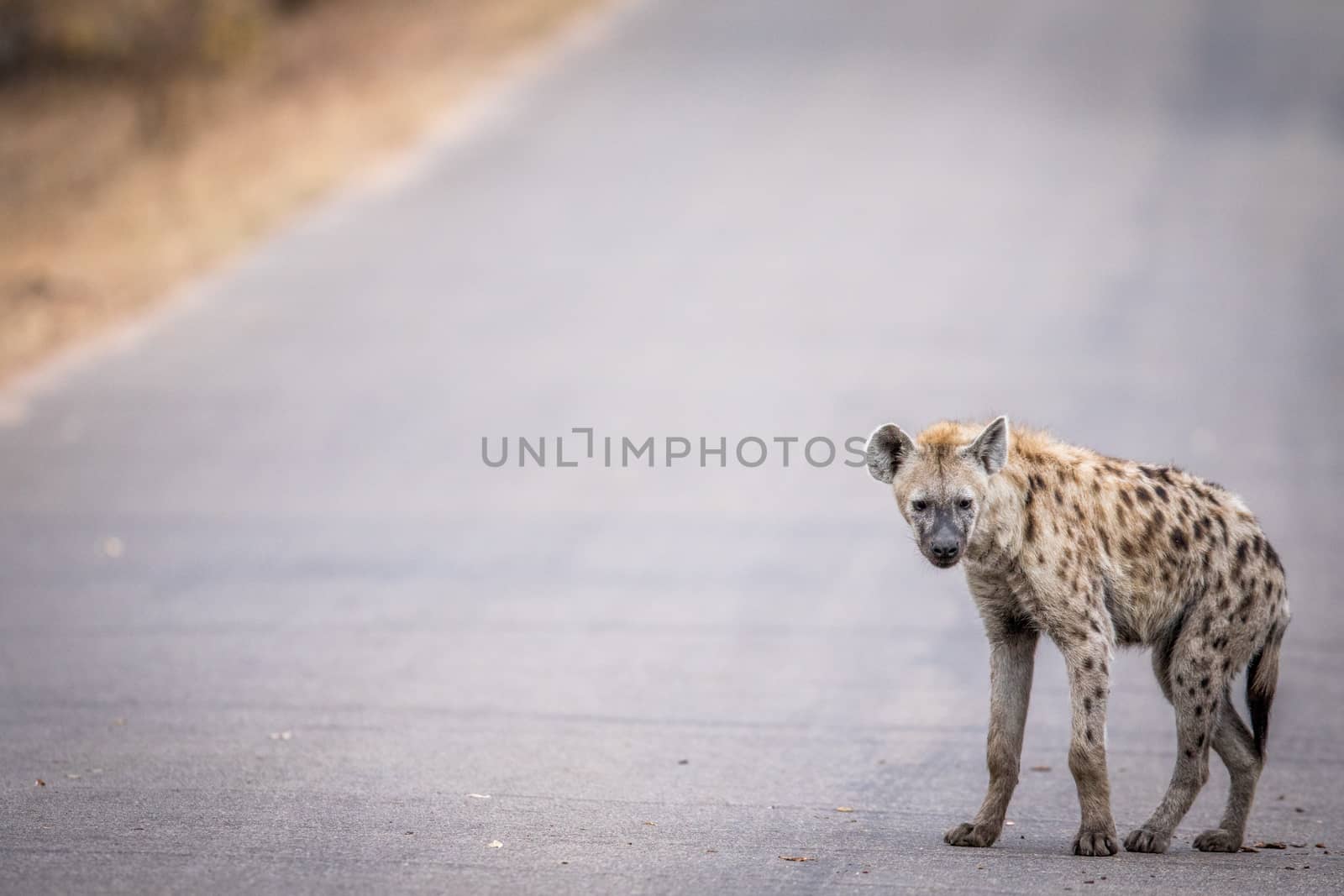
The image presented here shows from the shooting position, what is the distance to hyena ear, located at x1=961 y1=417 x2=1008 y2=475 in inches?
244

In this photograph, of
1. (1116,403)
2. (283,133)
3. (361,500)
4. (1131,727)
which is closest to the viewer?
(1131,727)

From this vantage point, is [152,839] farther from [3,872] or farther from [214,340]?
[214,340]

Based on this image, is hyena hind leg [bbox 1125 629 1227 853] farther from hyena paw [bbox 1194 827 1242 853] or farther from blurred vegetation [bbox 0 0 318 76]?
blurred vegetation [bbox 0 0 318 76]

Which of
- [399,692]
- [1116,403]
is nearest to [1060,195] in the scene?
[1116,403]

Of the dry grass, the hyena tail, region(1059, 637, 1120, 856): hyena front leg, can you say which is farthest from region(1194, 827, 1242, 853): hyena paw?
the dry grass

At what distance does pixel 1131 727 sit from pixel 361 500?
22.1 ft

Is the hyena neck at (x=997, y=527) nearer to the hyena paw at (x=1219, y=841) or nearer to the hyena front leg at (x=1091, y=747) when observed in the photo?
the hyena front leg at (x=1091, y=747)

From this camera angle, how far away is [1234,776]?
6.40m

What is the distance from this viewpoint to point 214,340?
16.3m

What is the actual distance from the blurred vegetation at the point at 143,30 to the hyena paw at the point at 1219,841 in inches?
809

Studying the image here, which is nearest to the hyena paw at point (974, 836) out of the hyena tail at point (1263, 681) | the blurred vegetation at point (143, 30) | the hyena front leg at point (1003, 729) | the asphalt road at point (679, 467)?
the hyena front leg at point (1003, 729)

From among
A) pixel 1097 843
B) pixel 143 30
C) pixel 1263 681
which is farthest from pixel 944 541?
pixel 143 30

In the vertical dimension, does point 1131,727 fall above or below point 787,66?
below

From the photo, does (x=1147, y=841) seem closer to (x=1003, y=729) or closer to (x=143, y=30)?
(x=1003, y=729)
